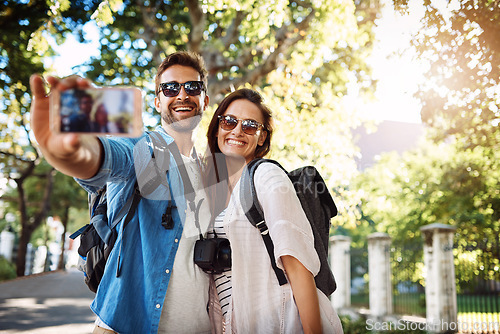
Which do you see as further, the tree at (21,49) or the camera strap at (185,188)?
the tree at (21,49)

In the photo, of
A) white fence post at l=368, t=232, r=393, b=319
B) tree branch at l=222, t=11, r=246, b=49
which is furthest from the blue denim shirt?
white fence post at l=368, t=232, r=393, b=319

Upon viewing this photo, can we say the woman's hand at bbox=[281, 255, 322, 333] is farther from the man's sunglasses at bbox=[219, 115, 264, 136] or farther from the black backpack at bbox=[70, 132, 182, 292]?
the man's sunglasses at bbox=[219, 115, 264, 136]

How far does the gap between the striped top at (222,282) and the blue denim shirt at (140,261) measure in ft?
0.82

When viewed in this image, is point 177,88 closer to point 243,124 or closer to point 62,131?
point 243,124

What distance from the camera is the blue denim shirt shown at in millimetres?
1963

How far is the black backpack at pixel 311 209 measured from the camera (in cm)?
206

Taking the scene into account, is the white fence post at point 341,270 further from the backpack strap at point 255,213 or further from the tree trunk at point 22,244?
the tree trunk at point 22,244

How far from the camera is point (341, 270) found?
45.2 feet

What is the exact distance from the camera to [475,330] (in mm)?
9102

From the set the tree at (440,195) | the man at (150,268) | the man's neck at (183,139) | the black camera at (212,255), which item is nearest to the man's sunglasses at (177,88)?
the man's neck at (183,139)

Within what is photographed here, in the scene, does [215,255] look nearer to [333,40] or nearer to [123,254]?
[123,254]

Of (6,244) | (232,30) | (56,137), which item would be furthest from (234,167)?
(6,244)

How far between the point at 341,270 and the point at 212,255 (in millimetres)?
12504

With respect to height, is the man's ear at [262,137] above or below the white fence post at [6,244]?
above
